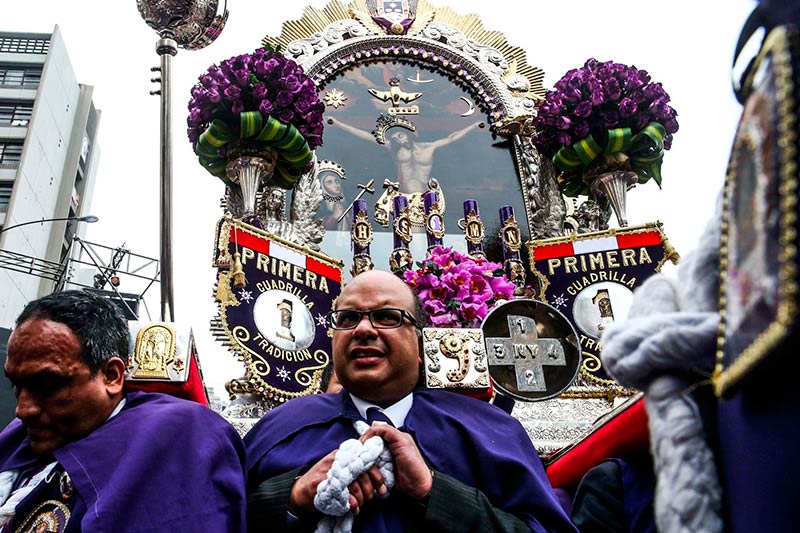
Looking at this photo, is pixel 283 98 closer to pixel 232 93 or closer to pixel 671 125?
pixel 232 93

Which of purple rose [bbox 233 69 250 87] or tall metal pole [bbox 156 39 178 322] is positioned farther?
purple rose [bbox 233 69 250 87]

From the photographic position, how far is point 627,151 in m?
4.07

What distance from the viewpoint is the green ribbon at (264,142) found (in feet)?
12.0

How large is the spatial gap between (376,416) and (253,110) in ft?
8.56

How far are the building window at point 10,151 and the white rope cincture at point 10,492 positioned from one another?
2075 cm

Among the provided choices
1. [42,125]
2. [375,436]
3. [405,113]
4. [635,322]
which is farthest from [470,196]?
[42,125]

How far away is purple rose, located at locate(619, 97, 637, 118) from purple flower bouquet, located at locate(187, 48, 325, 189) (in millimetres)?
1932

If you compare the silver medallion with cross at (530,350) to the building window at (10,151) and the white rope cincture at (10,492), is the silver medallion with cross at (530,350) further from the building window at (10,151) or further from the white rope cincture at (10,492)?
the building window at (10,151)

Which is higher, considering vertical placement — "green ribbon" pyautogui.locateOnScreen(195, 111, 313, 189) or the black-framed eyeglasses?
"green ribbon" pyautogui.locateOnScreen(195, 111, 313, 189)

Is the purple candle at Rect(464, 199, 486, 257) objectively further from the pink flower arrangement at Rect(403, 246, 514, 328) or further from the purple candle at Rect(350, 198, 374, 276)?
the pink flower arrangement at Rect(403, 246, 514, 328)

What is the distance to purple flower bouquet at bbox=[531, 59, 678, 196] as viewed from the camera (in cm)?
401

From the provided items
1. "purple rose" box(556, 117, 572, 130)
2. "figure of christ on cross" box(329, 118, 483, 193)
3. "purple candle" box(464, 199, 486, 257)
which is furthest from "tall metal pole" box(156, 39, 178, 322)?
"purple rose" box(556, 117, 572, 130)

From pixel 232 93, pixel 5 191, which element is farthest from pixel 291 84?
pixel 5 191

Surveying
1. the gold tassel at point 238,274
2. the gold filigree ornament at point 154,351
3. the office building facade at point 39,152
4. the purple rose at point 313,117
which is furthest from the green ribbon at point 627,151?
the office building facade at point 39,152
